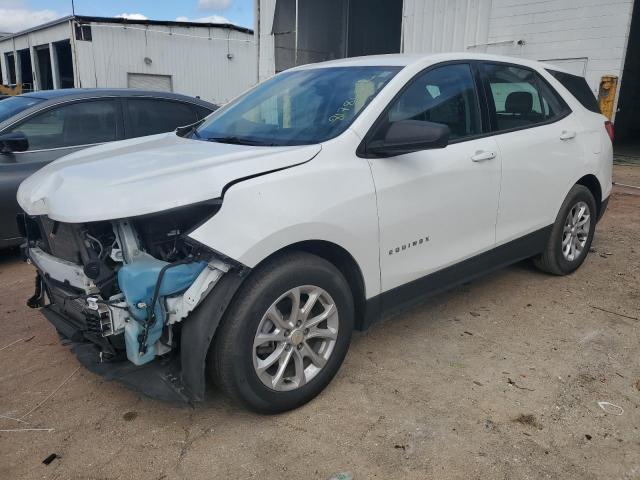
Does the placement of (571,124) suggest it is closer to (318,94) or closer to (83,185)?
(318,94)

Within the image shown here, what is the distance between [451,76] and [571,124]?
4.65 feet

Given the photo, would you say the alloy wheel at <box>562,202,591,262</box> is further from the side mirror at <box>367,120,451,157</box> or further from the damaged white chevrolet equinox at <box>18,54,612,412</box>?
the side mirror at <box>367,120,451,157</box>

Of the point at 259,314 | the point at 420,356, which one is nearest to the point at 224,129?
the point at 259,314

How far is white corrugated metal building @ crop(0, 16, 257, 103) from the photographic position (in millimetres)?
23094

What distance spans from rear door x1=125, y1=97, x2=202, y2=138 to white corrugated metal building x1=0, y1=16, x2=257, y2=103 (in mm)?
16761

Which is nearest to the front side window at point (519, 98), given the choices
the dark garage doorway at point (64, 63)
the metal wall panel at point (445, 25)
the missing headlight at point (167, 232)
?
the missing headlight at point (167, 232)

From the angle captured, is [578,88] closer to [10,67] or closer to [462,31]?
[462,31]

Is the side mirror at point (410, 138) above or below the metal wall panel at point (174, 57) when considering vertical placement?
below

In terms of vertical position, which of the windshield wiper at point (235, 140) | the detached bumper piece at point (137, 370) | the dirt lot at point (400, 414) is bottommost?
the dirt lot at point (400, 414)

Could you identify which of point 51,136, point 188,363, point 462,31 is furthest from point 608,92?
point 188,363

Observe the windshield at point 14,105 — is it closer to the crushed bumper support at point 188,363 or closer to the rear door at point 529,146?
the crushed bumper support at point 188,363

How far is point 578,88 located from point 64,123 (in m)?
4.69

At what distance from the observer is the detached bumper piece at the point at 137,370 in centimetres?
243

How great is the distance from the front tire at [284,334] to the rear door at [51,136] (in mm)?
3283
